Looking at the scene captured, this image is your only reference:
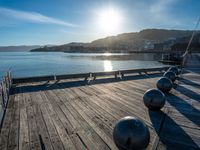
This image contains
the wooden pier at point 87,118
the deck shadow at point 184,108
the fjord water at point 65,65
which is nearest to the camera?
the wooden pier at point 87,118

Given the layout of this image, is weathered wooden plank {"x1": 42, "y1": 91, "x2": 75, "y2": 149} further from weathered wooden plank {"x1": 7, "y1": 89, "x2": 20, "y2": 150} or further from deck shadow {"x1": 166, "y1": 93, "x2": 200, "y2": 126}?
deck shadow {"x1": 166, "y1": 93, "x2": 200, "y2": 126}

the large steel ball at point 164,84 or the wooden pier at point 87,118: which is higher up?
the large steel ball at point 164,84

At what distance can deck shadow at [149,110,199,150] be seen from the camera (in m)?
4.15

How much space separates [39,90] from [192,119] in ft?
25.3

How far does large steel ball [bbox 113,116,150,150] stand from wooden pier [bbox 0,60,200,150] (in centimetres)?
53

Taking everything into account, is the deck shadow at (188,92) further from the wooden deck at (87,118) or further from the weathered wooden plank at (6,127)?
the weathered wooden plank at (6,127)

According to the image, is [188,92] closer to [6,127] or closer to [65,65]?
[6,127]

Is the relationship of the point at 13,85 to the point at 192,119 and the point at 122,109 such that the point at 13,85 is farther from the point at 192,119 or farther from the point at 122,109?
the point at 192,119

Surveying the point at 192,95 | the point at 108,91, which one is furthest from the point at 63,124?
the point at 192,95

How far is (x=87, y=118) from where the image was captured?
564 cm

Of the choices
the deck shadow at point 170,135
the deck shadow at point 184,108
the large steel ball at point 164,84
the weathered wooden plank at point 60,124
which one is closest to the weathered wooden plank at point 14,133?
the weathered wooden plank at point 60,124

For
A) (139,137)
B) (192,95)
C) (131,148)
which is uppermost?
(139,137)

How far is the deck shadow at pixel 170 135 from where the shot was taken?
4152 millimetres

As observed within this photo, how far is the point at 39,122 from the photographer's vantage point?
5.38 metres
